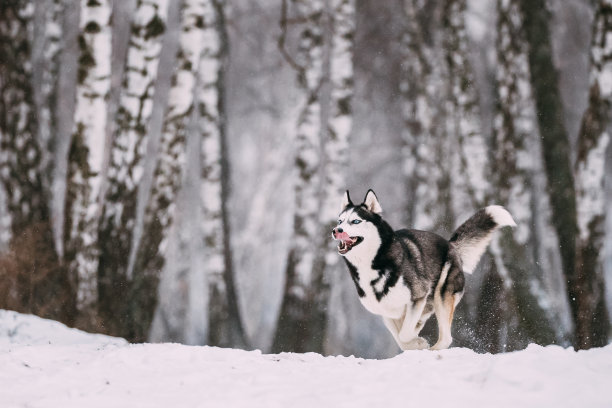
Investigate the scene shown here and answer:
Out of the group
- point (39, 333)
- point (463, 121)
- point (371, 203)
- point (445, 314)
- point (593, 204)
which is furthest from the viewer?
point (463, 121)

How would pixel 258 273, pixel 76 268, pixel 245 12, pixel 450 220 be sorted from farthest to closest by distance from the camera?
pixel 258 273 → pixel 245 12 → pixel 450 220 → pixel 76 268

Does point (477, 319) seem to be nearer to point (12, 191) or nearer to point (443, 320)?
point (443, 320)

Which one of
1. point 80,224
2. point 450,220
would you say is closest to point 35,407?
point 80,224

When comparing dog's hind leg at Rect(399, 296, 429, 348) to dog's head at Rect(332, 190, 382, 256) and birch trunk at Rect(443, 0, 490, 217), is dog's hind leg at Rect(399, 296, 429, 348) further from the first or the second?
birch trunk at Rect(443, 0, 490, 217)

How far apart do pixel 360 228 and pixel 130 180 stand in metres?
4.11

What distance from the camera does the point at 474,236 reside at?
781cm

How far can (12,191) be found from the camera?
10711 mm

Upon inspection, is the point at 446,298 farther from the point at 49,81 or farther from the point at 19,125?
the point at 49,81

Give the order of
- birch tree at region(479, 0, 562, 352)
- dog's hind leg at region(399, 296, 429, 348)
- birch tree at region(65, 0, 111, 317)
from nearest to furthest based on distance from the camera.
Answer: dog's hind leg at region(399, 296, 429, 348) → birch tree at region(65, 0, 111, 317) → birch tree at region(479, 0, 562, 352)

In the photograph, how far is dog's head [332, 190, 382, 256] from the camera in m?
6.97

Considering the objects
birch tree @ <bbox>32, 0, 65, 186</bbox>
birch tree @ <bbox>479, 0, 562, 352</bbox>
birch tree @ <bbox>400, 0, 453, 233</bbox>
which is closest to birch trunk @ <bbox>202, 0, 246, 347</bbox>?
birch tree @ <bbox>32, 0, 65, 186</bbox>

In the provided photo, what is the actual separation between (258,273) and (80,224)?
8921 millimetres

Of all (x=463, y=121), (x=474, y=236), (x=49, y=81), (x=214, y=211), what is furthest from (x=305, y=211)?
(x=49, y=81)

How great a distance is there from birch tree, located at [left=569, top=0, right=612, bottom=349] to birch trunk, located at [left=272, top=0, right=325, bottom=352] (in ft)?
12.1
